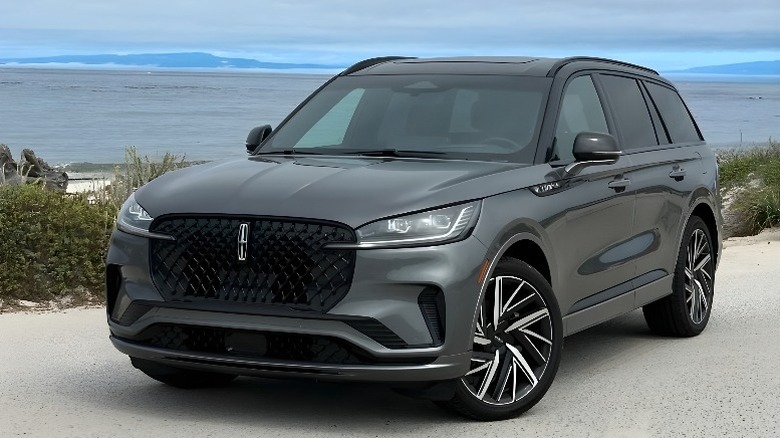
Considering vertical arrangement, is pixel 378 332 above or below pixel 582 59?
below

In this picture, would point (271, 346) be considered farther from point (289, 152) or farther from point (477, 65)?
point (477, 65)

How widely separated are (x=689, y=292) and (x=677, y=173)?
883 mm

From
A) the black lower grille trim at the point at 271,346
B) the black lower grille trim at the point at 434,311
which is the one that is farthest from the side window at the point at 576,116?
the black lower grille trim at the point at 271,346

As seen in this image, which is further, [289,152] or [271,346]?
[289,152]

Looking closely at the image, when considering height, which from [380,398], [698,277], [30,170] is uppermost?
[698,277]

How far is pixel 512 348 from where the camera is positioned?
6.84 metres

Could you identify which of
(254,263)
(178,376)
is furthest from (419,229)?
(178,376)

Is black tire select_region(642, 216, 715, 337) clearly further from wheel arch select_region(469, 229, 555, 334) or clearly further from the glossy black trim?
wheel arch select_region(469, 229, 555, 334)

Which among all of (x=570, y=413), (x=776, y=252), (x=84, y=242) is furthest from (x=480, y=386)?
(x=776, y=252)

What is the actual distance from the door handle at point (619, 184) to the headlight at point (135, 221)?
2741 mm

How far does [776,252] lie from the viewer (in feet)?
47.3

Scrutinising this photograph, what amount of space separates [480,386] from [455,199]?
3.05 ft

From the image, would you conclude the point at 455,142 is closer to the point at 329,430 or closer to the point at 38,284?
the point at 329,430

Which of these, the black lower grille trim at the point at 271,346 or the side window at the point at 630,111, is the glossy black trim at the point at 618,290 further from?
the black lower grille trim at the point at 271,346
